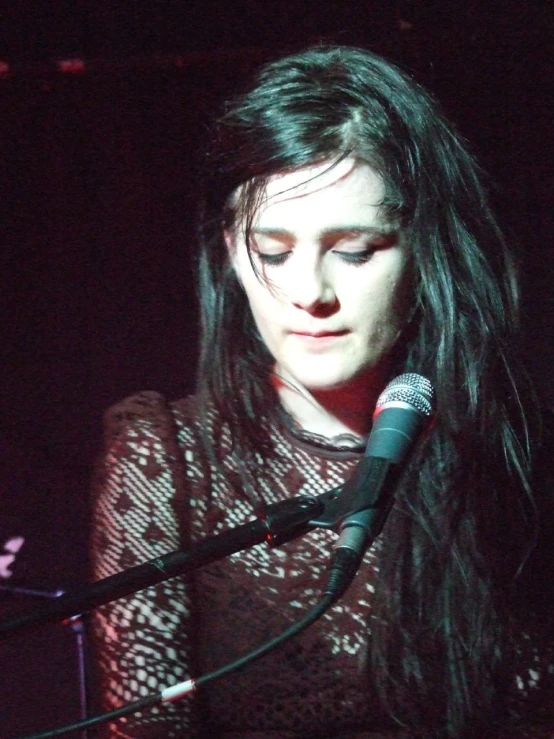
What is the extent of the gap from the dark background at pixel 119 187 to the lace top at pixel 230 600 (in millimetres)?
393

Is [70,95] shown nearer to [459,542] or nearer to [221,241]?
[221,241]

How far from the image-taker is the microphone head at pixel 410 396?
71 centimetres

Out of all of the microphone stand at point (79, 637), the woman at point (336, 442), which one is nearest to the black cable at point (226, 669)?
the woman at point (336, 442)

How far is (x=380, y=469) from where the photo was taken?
2.14ft

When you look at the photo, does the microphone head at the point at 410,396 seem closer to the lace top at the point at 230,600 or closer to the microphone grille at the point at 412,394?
the microphone grille at the point at 412,394

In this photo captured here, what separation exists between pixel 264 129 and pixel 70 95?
54 centimetres

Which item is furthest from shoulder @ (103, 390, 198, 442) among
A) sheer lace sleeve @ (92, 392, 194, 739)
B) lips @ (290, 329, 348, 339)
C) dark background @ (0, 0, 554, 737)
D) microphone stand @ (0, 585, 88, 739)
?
microphone stand @ (0, 585, 88, 739)

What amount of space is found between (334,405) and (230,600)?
302mm

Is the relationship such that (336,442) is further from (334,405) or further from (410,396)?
(410,396)

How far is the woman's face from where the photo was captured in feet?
3.09

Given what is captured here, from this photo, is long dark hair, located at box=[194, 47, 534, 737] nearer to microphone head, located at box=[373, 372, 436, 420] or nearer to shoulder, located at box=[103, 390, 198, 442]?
shoulder, located at box=[103, 390, 198, 442]

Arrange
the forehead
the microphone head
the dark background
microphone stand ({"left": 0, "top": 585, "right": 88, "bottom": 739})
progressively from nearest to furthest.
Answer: the microphone head < the forehead < the dark background < microphone stand ({"left": 0, "top": 585, "right": 88, "bottom": 739})

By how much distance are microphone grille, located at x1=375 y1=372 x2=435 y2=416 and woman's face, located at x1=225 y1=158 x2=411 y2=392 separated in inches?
8.9

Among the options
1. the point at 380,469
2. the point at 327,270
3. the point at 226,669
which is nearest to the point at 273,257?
the point at 327,270
